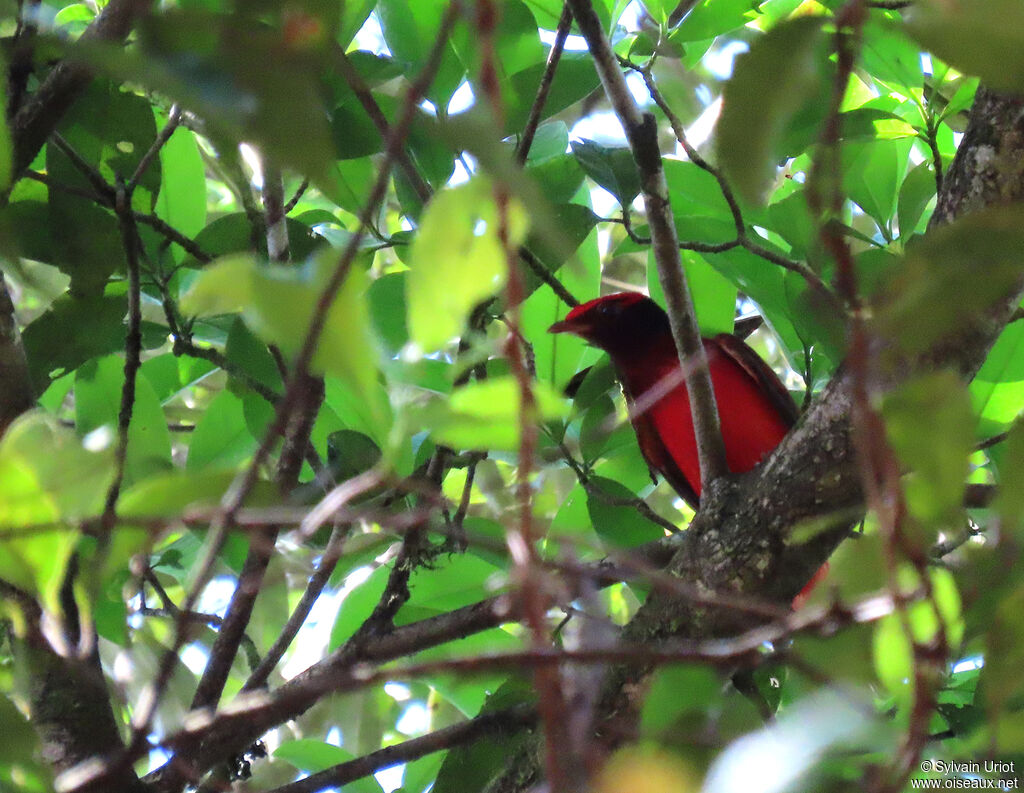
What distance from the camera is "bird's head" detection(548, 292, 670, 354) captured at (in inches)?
121

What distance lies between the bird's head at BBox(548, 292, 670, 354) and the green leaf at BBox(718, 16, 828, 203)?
219cm

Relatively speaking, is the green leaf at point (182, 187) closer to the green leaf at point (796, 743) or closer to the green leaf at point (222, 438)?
the green leaf at point (222, 438)

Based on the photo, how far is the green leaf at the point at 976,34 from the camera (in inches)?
25.1

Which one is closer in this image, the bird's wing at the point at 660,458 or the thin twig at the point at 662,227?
the thin twig at the point at 662,227

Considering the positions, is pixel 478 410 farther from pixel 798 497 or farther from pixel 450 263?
pixel 798 497

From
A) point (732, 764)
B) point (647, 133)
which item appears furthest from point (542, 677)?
point (647, 133)

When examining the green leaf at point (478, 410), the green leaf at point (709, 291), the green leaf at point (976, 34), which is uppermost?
the green leaf at point (709, 291)

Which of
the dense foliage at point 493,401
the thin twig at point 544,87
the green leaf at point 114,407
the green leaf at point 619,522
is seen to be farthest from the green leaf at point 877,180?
the green leaf at point 114,407

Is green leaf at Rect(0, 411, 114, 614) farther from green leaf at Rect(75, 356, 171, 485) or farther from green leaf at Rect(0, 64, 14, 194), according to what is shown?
green leaf at Rect(75, 356, 171, 485)

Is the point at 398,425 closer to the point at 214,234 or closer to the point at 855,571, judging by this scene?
the point at 855,571

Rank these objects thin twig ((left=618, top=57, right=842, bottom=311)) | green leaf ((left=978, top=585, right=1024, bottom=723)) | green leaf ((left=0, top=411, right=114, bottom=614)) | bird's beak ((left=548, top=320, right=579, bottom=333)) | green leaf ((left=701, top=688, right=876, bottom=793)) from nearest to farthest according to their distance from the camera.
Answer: green leaf ((left=701, top=688, right=876, bottom=793))
green leaf ((left=978, top=585, right=1024, bottom=723))
green leaf ((left=0, top=411, right=114, bottom=614))
thin twig ((left=618, top=57, right=842, bottom=311))
bird's beak ((left=548, top=320, right=579, bottom=333))

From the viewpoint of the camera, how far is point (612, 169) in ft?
6.52

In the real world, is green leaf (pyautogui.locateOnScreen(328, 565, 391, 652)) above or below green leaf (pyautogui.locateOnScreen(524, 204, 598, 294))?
below

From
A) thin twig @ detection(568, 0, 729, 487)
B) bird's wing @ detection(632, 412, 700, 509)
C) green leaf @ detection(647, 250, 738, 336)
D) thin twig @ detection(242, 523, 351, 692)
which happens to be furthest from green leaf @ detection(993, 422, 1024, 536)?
bird's wing @ detection(632, 412, 700, 509)
